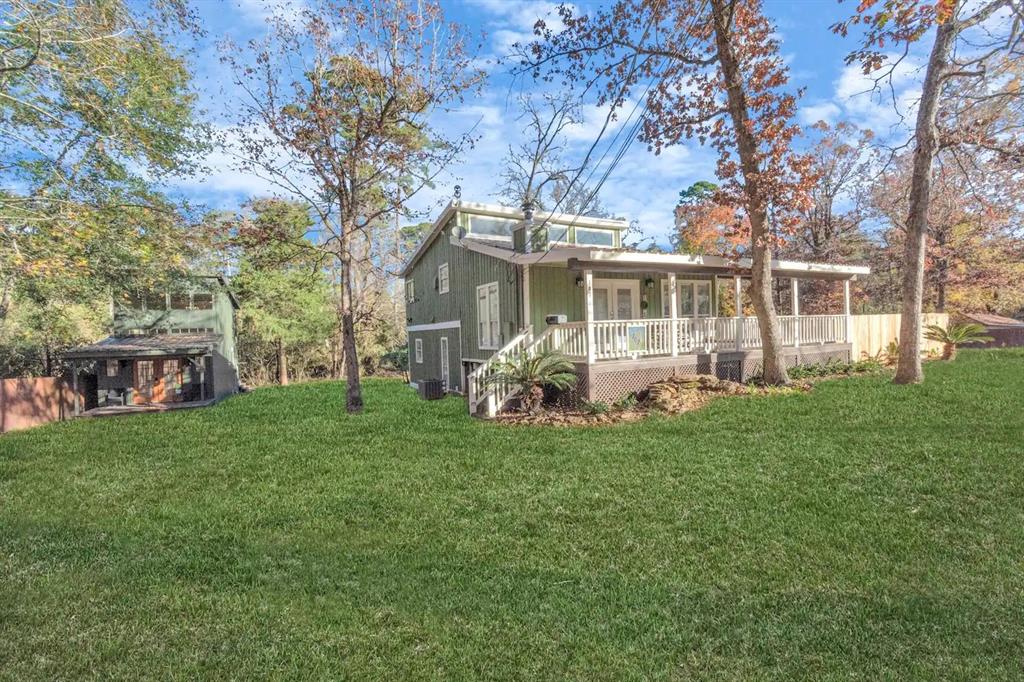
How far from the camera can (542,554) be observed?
4.29 metres

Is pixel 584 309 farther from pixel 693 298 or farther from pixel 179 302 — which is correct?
pixel 179 302

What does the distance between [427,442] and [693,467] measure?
4.27 meters

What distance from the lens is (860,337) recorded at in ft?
51.2

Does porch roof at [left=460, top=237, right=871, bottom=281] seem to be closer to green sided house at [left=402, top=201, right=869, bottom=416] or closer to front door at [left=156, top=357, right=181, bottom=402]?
green sided house at [left=402, top=201, right=869, bottom=416]

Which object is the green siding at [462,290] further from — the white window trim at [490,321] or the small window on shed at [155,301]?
the small window on shed at [155,301]

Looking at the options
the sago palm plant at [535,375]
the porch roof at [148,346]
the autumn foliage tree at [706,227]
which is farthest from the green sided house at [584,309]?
the autumn foliage tree at [706,227]

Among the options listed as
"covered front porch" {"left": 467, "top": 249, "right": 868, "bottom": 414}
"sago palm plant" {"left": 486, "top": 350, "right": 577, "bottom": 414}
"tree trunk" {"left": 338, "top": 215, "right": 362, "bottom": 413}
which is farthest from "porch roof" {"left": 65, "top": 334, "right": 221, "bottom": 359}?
"sago palm plant" {"left": 486, "top": 350, "right": 577, "bottom": 414}

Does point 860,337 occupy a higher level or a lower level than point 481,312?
lower

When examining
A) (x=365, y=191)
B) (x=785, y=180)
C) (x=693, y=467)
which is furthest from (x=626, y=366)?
(x=365, y=191)

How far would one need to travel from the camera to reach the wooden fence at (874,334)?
50.7 ft

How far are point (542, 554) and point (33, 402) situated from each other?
15.2m

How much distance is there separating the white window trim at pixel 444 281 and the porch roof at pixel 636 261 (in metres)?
1.45

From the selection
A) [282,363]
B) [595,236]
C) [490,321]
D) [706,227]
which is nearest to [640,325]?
[490,321]

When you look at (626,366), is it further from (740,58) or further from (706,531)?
(740,58)
